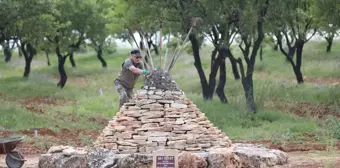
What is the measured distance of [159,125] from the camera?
35.2ft

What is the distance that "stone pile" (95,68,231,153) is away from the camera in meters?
10.6

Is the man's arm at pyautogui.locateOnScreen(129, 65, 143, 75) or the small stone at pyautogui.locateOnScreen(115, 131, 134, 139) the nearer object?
the small stone at pyautogui.locateOnScreen(115, 131, 134, 139)

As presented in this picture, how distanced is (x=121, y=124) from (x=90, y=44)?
3337 cm

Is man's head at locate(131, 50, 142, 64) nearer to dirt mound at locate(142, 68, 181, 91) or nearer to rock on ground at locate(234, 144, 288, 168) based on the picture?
dirt mound at locate(142, 68, 181, 91)

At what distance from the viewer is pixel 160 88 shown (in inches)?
435

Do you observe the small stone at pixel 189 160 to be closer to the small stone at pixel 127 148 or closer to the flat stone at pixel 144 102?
the small stone at pixel 127 148

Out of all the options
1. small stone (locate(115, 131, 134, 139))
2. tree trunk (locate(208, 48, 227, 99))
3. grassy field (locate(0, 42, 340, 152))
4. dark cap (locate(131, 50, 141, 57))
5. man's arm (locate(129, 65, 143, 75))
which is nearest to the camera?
small stone (locate(115, 131, 134, 139))

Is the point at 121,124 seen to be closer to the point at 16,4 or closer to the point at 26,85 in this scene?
the point at 16,4

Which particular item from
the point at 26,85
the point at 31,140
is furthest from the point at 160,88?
the point at 26,85

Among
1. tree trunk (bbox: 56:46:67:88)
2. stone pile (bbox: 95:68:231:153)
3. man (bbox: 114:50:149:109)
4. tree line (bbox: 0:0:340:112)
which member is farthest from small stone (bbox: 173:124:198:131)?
tree trunk (bbox: 56:46:67:88)

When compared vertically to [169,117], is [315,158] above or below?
below

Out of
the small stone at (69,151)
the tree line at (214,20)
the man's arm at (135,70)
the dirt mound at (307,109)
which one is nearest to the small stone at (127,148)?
the small stone at (69,151)

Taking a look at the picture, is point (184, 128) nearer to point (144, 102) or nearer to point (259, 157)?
point (144, 102)

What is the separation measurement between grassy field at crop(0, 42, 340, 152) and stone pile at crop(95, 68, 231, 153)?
2578 millimetres
